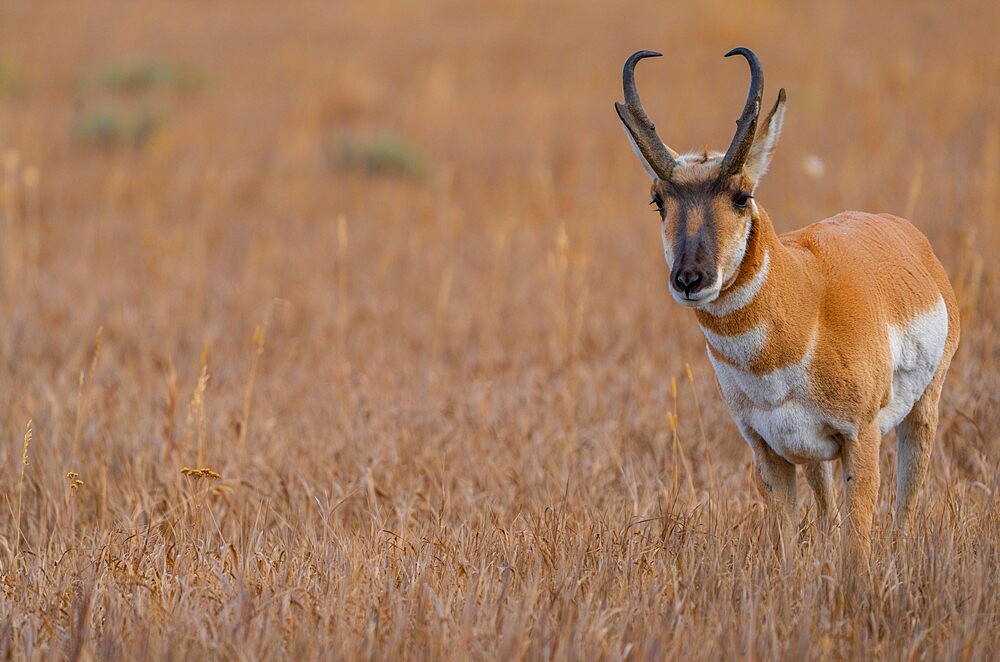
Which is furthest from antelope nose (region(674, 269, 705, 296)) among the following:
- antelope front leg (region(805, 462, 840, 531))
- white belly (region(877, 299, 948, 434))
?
antelope front leg (region(805, 462, 840, 531))

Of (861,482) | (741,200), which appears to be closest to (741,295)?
(741,200)

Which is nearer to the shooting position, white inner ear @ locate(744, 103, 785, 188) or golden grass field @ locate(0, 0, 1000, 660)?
golden grass field @ locate(0, 0, 1000, 660)

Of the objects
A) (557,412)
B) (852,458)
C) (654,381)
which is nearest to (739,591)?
(852,458)

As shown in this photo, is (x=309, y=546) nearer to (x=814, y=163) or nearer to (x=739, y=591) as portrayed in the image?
(x=739, y=591)

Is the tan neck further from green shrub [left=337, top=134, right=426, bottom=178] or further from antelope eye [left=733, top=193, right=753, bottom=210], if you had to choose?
green shrub [left=337, top=134, right=426, bottom=178]

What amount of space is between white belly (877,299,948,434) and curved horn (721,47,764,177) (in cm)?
81

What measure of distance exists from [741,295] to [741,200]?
0.89ft

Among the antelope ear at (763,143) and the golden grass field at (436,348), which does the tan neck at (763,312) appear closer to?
the antelope ear at (763,143)

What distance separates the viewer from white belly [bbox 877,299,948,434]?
3.43 meters

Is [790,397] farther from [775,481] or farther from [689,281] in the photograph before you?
[689,281]

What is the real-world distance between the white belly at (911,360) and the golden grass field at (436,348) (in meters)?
0.36

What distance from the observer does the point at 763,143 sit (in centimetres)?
315

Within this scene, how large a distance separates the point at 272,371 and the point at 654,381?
2297 millimetres

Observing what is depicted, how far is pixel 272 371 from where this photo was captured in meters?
6.48
